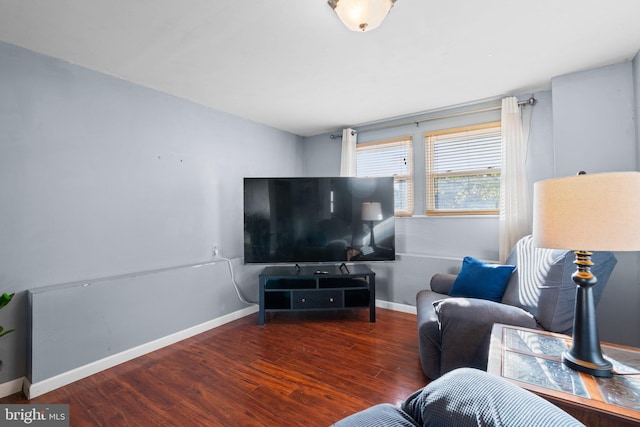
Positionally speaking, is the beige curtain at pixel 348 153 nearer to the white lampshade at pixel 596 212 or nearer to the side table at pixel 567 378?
the side table at pixel 567 378

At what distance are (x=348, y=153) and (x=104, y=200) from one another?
263 cm

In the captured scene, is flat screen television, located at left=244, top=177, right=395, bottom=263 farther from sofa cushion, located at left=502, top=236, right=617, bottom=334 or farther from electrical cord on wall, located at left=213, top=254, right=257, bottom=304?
sofa cushion, located at left=502, top=236, right=617, bottom=334

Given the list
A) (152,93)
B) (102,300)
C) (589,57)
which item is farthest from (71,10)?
(589,57)

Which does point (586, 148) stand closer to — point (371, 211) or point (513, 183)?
point (513, 183)

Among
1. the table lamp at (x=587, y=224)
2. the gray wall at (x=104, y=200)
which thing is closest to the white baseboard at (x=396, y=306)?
the gray wall at (x=104, y=200)

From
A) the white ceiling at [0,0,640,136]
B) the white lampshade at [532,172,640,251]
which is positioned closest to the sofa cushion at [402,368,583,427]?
the white lampshade at [532,172,640,251]

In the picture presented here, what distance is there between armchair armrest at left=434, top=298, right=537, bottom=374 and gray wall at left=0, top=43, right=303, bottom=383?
7.35 ft

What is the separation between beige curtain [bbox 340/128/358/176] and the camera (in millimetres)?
3703

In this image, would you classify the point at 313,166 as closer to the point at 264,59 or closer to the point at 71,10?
the point at 264,59

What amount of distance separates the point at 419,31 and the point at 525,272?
181 cm

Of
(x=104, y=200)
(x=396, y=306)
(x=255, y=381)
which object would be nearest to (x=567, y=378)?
(x=255, y=381)

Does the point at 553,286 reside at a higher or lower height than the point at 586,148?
lower

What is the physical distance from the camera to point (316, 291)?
9.83ft

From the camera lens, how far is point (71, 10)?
61.7 inches
